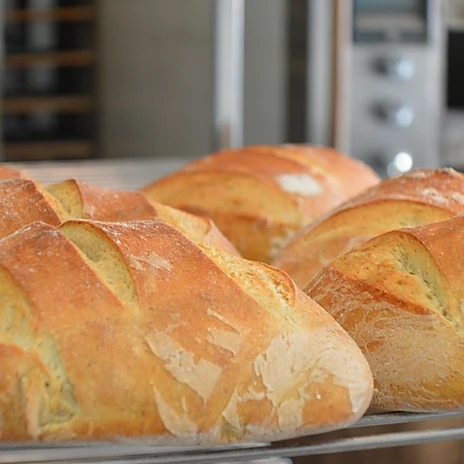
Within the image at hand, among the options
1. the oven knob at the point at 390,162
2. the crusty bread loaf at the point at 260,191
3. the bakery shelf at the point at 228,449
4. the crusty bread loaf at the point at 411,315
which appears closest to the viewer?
the bakery shelf at the point at 228,449

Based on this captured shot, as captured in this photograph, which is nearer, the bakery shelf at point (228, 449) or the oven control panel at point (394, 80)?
the bakery shelf at point (228, 449)

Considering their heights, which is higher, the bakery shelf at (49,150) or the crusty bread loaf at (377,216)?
the crusty bread loaf at (377,216)

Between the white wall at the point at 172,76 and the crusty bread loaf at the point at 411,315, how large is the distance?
221 centimetres

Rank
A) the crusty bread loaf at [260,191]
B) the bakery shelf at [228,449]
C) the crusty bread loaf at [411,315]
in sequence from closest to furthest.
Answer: the bakery shelf at [228,449]
the crusty bread loaf at [411,315]
the crusty bread loaf at [260,191]

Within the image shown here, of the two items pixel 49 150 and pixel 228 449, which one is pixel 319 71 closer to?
pixel 49 150

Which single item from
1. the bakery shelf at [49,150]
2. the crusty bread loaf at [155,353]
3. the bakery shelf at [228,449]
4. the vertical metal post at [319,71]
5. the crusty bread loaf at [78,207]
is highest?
the vertical metal post at [319,71]

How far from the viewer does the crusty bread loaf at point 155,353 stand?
554 mm

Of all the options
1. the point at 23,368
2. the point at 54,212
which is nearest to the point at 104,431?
the point at 23,368

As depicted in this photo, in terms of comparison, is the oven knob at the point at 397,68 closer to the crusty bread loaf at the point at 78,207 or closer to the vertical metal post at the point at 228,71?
the vertical metal post at the point at 228,71

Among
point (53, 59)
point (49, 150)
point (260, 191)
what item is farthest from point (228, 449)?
point (53, 59)

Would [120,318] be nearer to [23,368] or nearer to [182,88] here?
[23,368]

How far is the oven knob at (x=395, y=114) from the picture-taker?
9.27 feet

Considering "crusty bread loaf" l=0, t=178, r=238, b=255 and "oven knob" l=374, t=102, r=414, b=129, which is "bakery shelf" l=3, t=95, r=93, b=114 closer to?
"oven knob" l=374, t=102, r=414, b=129

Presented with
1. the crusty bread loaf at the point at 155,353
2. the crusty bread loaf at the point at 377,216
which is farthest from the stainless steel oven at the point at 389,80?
the crusty bread loaf at the point at 155,353
